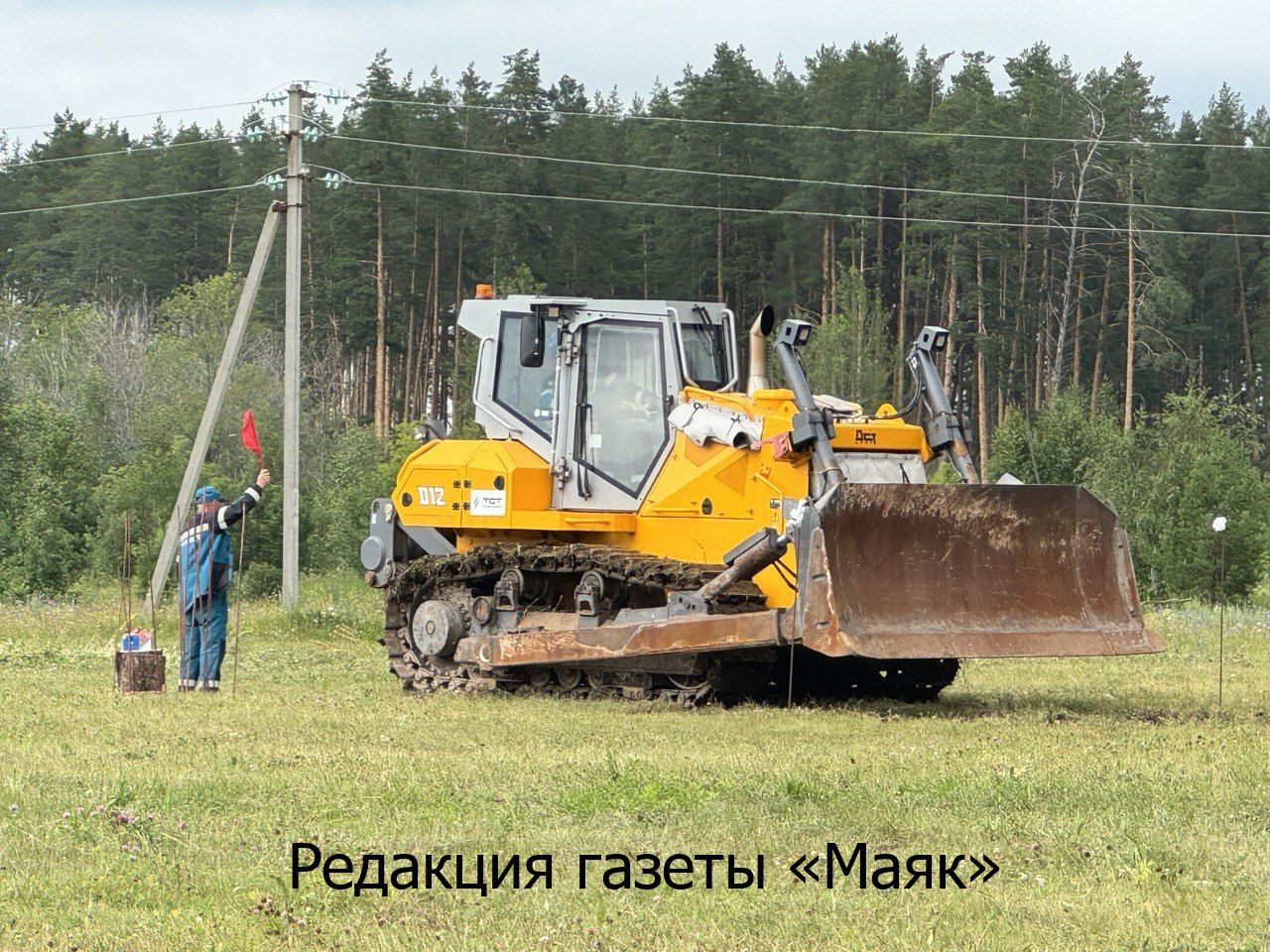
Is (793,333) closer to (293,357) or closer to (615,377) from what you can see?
(615,377)

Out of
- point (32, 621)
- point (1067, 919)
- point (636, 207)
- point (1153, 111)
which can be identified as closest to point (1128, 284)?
point (1153, 111)

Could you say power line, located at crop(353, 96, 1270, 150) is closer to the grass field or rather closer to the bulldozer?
the bulldozer

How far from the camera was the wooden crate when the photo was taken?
14312mm

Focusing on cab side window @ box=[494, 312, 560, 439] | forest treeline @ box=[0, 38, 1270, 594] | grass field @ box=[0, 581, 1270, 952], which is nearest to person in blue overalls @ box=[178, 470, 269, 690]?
grass field @ box=[0, 581, 1270, 952]

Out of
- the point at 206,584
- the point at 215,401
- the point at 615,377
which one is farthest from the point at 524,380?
the point at 215,401

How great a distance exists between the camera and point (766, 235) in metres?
50.5

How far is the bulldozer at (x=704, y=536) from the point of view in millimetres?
11688

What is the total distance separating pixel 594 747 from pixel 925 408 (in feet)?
14.1

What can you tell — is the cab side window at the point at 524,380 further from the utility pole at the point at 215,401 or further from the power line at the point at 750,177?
the power line at the point at 750,177

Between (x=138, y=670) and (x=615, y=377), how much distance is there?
4466mm

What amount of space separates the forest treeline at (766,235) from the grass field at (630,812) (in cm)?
3197

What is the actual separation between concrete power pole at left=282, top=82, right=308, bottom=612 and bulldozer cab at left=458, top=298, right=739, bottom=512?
10460mm

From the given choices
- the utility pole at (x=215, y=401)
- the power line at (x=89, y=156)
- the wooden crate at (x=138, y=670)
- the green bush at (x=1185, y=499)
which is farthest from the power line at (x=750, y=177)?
the wooden crate at (x=138, y=670)

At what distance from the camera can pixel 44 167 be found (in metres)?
66.8
